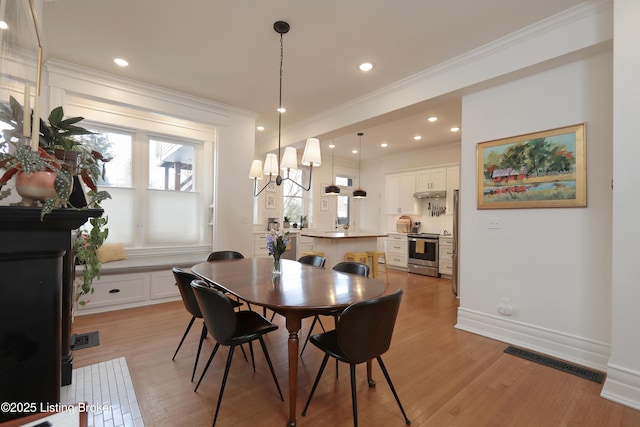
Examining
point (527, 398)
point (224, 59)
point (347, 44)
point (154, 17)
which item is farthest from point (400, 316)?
point (154, 17)

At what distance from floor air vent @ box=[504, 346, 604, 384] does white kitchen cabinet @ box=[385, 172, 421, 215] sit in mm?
4708

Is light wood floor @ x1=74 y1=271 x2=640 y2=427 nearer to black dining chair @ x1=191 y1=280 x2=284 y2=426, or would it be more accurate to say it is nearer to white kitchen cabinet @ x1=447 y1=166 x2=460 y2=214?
black dining chair @ x1=191 y1=280 x2=284 y2=426

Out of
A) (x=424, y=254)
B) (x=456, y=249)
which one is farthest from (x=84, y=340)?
(x=424, y=254)

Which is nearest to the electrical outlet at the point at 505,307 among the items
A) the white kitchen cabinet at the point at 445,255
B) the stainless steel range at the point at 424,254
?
the white kitchen cabinet at the point at 445,255

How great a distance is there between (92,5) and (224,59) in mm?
1163

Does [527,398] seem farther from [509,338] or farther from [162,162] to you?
[162,162]

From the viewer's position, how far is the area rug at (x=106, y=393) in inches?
70.2

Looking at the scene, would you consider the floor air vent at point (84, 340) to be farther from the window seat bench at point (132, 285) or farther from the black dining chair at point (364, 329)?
the black dining chair at point (364, 329)

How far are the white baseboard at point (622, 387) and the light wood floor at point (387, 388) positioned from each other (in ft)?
0.20

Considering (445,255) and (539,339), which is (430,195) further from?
(539,339)

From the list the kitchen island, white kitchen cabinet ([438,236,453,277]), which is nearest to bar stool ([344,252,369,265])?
the kitchen island

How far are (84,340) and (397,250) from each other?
6.08 meters

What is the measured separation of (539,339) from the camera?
9.12 feet

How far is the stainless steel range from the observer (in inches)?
249
